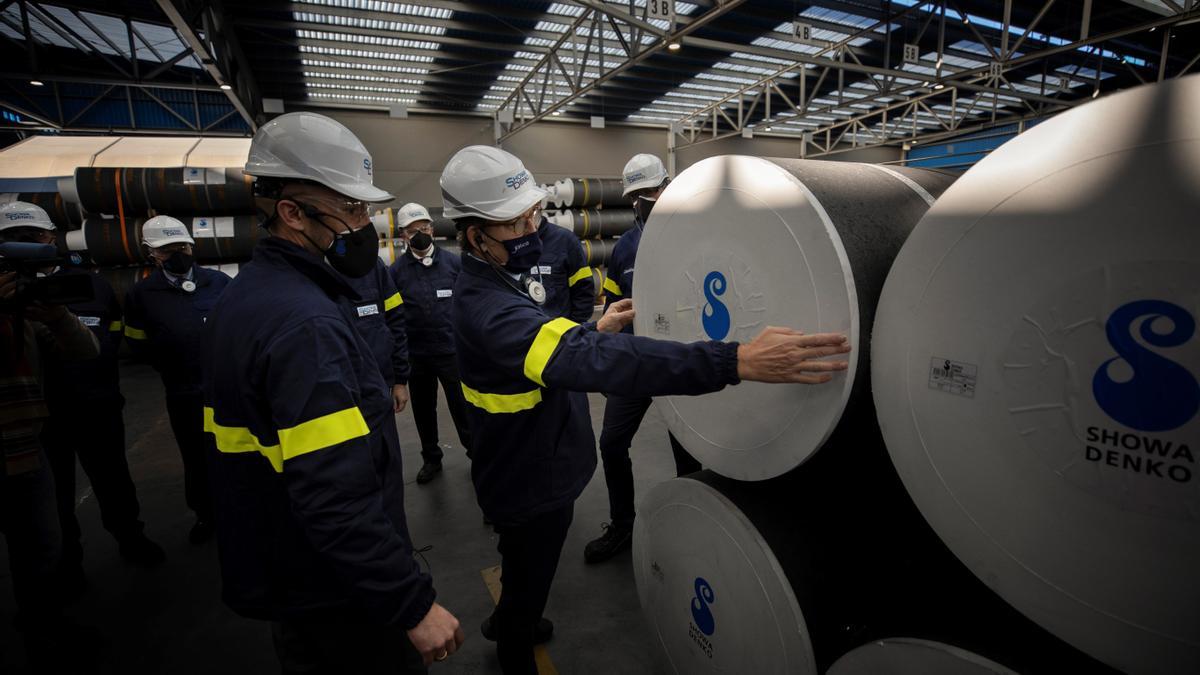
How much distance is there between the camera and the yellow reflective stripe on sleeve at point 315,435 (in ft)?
3.56

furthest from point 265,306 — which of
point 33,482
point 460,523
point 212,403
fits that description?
point 460,523

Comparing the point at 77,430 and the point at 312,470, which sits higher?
the point at 312,470

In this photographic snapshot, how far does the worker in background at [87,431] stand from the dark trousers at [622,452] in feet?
8.34

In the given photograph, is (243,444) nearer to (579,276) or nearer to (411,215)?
(579,276)

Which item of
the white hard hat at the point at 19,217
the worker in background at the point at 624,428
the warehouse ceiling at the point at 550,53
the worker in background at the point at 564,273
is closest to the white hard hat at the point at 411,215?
the worker in background at the point at 564,273

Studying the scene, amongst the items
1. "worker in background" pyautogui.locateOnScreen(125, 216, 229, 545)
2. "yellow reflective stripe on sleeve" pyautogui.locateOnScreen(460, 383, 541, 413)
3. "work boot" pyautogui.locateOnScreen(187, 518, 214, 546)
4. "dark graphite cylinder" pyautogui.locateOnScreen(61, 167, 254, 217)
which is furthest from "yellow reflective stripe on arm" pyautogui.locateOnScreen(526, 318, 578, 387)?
"dark graphite cylinder" pyautogui.locateOnScreen(61, 167, 254, 217)

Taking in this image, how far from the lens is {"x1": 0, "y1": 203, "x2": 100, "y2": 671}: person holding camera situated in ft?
6.23

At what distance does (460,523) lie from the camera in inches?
128

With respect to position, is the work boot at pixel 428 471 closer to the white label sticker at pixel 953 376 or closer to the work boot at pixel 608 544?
the work boot at pixel 608 544

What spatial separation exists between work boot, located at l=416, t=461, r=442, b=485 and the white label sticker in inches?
139

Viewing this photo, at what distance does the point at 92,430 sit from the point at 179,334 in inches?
24.5

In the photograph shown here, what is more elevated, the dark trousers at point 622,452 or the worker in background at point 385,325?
the worker in background at point 385,325

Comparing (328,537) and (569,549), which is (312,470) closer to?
(328,537)

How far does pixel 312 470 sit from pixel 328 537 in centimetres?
14
